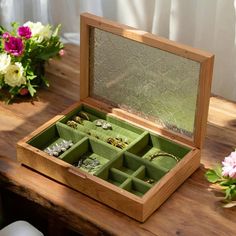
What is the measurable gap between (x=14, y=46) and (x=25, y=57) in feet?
0.17

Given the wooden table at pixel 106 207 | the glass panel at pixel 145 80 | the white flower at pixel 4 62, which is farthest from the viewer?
the white flower at pixel 4 62

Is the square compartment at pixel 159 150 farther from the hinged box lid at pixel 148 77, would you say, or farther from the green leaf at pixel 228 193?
the green leaf at pixel 228 193

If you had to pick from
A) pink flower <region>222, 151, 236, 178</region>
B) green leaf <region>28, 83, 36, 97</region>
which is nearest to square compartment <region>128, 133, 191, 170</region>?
pink flower <region>222, 151, 236, 178</region>

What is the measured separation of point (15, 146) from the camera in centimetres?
166

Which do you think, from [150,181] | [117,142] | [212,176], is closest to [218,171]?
[212,176]

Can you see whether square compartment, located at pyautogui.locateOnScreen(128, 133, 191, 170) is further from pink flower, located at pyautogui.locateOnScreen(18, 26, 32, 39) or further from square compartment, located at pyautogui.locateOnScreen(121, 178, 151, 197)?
pink flower, located at pyautogui.locateOnScreen(18, 26, 32, 39)

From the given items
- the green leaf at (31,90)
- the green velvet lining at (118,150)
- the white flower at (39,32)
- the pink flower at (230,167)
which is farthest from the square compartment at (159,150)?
the white flower at (39,32)

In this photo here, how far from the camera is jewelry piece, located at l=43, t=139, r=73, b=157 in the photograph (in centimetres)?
157

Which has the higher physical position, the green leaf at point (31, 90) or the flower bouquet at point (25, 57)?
the flower bouquet at point (25, 57)

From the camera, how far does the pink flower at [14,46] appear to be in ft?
5.94

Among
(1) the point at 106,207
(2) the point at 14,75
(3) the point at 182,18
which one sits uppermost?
(3) the point at 182,18

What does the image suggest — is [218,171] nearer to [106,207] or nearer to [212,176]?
[212,176]

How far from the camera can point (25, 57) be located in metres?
1.85

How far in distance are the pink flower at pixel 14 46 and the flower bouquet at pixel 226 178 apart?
0.68 meters
